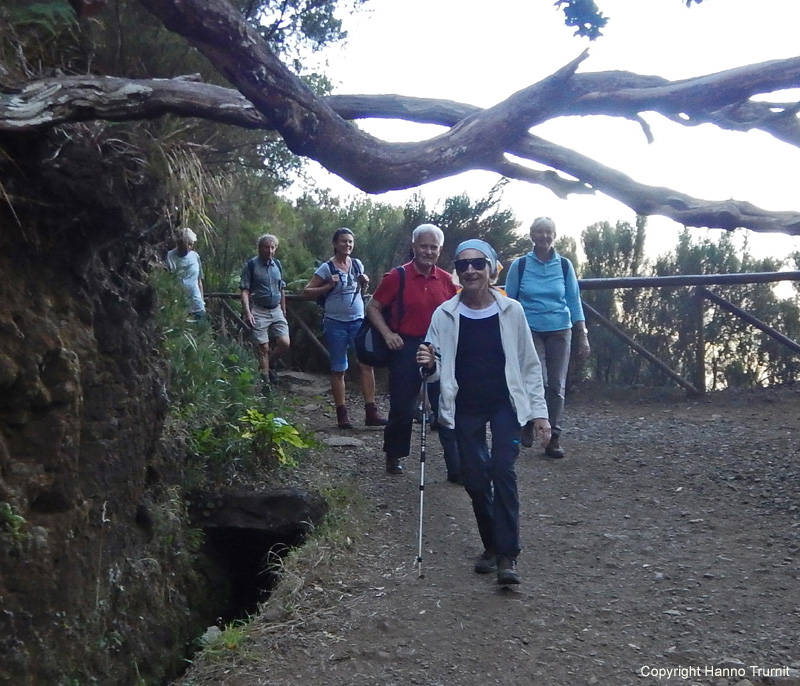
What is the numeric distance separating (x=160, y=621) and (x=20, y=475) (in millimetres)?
1822

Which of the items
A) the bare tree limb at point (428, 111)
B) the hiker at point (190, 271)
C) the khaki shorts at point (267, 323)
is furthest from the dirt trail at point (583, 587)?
the khaki shorts at point (267, 323)

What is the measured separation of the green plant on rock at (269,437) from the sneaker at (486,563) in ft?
7.34

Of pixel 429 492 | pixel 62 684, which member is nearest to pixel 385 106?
pixel 429 492

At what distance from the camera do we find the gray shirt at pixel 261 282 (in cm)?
1009

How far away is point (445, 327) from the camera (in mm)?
5312

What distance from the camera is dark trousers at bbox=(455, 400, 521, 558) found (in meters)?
5.02

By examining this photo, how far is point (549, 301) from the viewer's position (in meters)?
7.54

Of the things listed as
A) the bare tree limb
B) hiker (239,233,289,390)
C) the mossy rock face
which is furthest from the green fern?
hiker (239,233,289,390)

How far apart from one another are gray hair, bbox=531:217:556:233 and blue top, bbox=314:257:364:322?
2101 millimetres

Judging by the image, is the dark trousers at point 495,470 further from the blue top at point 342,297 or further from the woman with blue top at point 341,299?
the blue top at point 342,297

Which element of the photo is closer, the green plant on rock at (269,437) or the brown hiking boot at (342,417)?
the green plant on rock at (269,437)

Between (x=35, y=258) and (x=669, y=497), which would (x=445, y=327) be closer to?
(x=35, y=258)

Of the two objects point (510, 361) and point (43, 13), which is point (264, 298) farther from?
point (43, 13)

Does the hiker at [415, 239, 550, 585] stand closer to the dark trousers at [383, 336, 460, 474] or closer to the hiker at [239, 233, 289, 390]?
the dark trousers at [383, 336, 460, 474]
